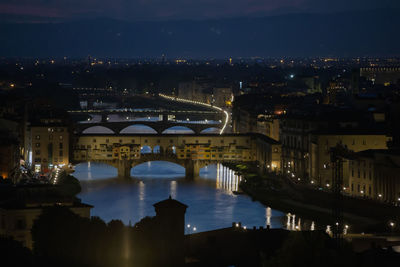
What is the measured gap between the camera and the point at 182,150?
60.5ft

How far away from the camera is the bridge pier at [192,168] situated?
58.3 ft

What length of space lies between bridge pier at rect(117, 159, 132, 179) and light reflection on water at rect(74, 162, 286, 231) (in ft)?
0.37

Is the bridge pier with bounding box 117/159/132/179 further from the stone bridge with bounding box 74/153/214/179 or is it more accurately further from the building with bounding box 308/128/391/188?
the building with bounding box 308/128/391/188

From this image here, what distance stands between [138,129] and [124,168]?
874 cm

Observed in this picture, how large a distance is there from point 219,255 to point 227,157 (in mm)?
11367

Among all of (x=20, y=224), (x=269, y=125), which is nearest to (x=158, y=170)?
(x=269, y=125)

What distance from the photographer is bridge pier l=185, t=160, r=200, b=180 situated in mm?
17766

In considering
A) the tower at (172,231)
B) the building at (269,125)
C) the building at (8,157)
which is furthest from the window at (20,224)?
the building at (269,125)

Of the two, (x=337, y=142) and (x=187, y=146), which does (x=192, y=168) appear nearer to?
(x=187, y=146)

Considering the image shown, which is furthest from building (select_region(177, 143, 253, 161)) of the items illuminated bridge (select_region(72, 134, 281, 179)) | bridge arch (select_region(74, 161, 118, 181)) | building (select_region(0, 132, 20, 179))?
building (select_region(0, 132, 20, 179))

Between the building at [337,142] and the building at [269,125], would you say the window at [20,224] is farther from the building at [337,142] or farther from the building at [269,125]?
the building at [269,125]

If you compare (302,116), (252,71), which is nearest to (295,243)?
(302,116)

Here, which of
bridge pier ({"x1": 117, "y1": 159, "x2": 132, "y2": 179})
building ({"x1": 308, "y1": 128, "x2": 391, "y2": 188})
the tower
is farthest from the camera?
bridge pier ({"x1": 117, "y1": 159, "x2": 132, "y2": 179})

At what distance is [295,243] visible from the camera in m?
6.11
